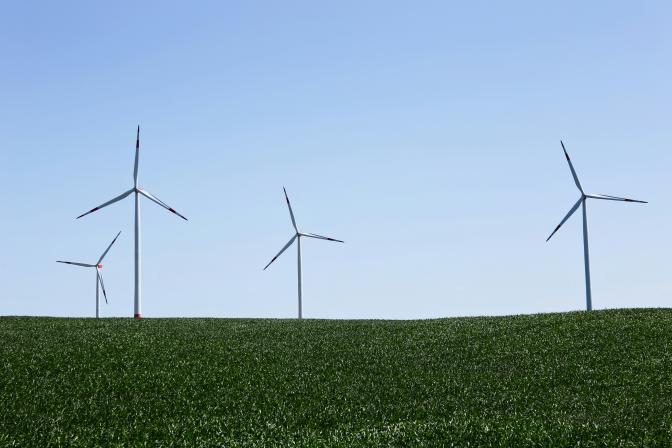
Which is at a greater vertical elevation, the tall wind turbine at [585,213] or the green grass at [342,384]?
the tall wind turbine at [585,213]

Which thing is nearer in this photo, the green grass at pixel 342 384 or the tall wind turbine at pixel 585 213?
the green grass at pixel 342 384

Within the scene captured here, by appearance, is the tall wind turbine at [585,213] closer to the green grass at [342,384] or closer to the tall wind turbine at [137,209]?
the green grass at [342,384]

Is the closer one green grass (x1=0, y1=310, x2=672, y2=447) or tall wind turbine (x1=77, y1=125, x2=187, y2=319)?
green grass (x1=0, y1=310, x2=672, y2=447)

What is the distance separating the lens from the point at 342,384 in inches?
1297

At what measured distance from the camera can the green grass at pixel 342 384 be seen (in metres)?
25.6

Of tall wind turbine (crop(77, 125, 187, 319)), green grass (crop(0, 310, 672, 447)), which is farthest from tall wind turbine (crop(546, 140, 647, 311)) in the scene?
tall wind turbine (crop(77, 125, 187, 319))

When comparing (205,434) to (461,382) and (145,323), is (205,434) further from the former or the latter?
(145,323)

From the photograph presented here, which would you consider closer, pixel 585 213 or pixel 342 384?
pixel 342 384

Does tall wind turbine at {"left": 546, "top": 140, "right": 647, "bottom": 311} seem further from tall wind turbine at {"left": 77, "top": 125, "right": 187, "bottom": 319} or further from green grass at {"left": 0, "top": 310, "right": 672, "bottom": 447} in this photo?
tall wind turbine at {"left": 77, "top": 125, "right": 187, "bottom": 319}

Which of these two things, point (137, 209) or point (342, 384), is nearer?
point (342, 384)

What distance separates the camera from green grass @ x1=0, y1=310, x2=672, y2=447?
2556 cm

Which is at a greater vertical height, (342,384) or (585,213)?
(585,213)

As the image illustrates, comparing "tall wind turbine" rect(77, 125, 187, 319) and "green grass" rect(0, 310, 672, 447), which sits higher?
"tall wind turbine" rect(77, 125, 187, 319)

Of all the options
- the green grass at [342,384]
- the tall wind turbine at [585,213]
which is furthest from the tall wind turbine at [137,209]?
the tall wind turbine at [585,213]
